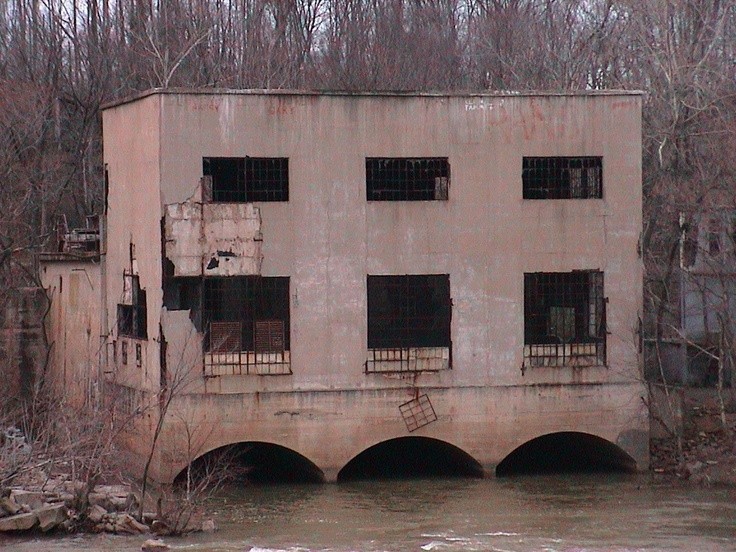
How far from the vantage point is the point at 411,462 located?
36062 millimetres

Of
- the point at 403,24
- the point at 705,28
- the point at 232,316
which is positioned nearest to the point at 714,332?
the point at 705,28

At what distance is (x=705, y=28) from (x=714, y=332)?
39.2ft

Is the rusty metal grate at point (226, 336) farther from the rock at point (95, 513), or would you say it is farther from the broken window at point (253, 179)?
the rock at point (95, 513)

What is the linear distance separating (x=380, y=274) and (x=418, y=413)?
126 inches

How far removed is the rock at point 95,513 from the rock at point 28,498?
865 mm

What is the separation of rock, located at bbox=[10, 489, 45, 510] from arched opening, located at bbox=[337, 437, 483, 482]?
8.50 m

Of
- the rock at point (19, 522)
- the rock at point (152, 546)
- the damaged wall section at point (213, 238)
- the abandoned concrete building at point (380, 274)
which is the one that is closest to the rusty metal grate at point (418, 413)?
the abandoned concrete building at point (380, 274)

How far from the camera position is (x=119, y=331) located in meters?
35.3

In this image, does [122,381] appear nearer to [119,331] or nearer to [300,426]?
[119,331]

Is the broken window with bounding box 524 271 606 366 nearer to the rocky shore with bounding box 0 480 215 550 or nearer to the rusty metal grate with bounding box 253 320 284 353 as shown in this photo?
→ the rusty metal grate with bounding box 253 320 284 353

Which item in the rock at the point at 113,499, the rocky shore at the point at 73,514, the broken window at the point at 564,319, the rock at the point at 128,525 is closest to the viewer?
the rocky shore at the point at 73,514

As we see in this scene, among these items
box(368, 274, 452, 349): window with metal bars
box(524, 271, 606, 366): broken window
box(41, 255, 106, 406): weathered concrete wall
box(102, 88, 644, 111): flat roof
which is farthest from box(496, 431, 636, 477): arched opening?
box(41, 255, 106, 406): weathered concrete wall

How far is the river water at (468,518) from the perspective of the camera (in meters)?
26.5

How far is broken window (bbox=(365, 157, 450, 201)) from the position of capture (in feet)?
109
